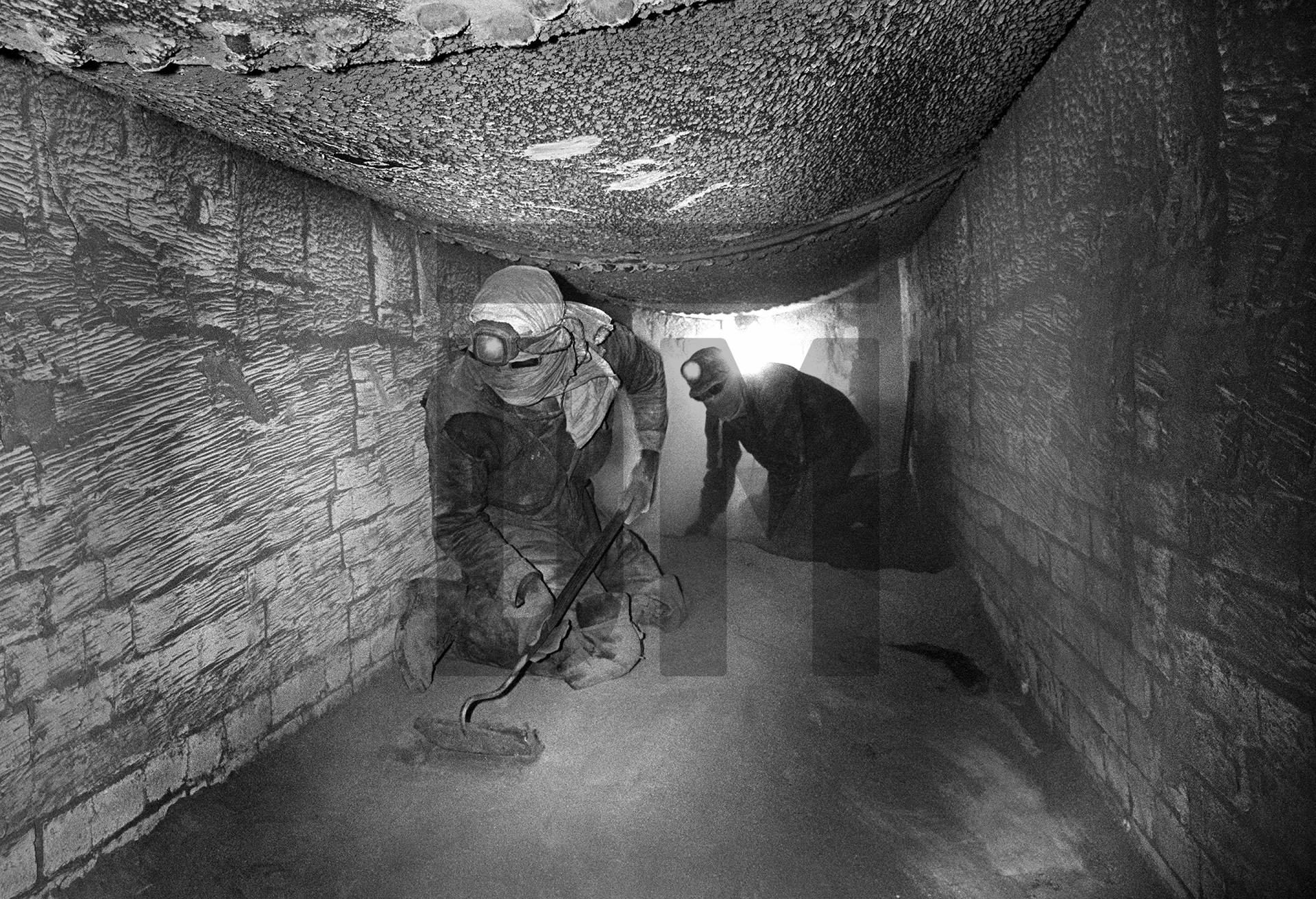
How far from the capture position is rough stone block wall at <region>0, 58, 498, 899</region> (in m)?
1.66

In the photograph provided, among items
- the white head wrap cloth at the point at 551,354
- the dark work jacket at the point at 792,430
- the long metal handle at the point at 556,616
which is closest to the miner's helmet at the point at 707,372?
the dark work jacket at the point at 792,430

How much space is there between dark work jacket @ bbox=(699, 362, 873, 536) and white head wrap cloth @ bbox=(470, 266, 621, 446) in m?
2.29

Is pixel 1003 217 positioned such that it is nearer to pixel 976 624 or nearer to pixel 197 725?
pixel 976 624

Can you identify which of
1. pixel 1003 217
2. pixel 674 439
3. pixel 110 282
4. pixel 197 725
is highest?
pixel 1003 217

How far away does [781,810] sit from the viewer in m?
2.04

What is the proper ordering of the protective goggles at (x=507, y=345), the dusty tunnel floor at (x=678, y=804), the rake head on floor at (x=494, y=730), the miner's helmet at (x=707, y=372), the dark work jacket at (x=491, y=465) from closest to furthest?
the dusty tunnel floor at (x=678, y=804) < the rake head on floor at (x=494, y=730) < the protective goggles at (x=507, y=345) < the dark work jacket at (x=491, y=465) < the miner's helmet at (x=707, y=372)

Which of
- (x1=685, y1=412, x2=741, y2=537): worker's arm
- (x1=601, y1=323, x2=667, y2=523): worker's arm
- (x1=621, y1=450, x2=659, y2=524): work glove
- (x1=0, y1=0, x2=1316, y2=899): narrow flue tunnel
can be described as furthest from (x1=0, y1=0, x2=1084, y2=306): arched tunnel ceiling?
(x1=685, y1=412, x2=741, y2=537): worker's arm

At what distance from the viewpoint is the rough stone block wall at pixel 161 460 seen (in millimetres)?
1664

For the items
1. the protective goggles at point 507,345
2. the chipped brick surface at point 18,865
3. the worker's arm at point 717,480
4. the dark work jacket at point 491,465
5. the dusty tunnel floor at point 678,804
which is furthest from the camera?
the worker's arm at point 717,480

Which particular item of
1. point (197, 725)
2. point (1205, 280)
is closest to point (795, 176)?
point (1205, 280)

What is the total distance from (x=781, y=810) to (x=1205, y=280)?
1.75 m

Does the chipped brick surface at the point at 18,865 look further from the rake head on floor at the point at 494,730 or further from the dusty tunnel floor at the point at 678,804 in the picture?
the rake head on floor at the point at 494,730

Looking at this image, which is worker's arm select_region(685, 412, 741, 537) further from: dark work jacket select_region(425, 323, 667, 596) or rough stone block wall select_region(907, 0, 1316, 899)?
rough stone block wall select_region(907, 0, 1316, 899)

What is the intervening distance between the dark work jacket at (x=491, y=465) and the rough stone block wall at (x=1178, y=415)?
190 cm
